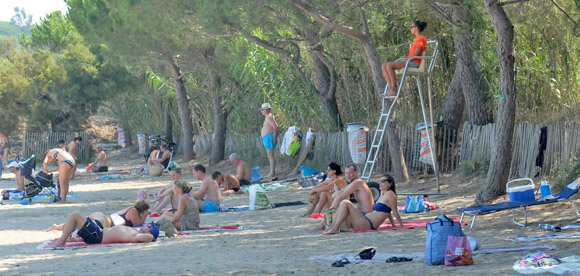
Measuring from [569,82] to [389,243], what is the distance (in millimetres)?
5993

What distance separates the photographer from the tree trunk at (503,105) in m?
10.7

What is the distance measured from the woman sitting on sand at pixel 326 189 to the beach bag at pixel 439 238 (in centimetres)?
446

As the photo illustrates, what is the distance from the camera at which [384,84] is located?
14734mm

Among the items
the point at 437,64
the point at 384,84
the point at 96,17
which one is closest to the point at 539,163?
the point at 384,84

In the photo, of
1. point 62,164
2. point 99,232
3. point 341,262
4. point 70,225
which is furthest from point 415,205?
point 62,164

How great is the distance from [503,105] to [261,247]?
4.12 m

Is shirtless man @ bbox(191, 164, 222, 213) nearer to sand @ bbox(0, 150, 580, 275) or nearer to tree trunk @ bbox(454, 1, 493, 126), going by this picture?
sand @ bbox(0, 150, 580, 275)

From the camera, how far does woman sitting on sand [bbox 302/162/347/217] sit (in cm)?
1151

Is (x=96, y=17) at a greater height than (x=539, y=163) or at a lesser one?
greater

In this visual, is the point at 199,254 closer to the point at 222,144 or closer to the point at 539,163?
the point at 539,163

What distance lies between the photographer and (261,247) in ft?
29.6

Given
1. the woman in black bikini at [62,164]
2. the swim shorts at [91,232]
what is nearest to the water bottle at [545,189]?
the swim shorts at [91,232]

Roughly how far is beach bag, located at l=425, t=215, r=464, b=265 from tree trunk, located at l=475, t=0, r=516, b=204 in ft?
13.5

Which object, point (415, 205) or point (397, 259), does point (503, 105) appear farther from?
point (397, 259)
